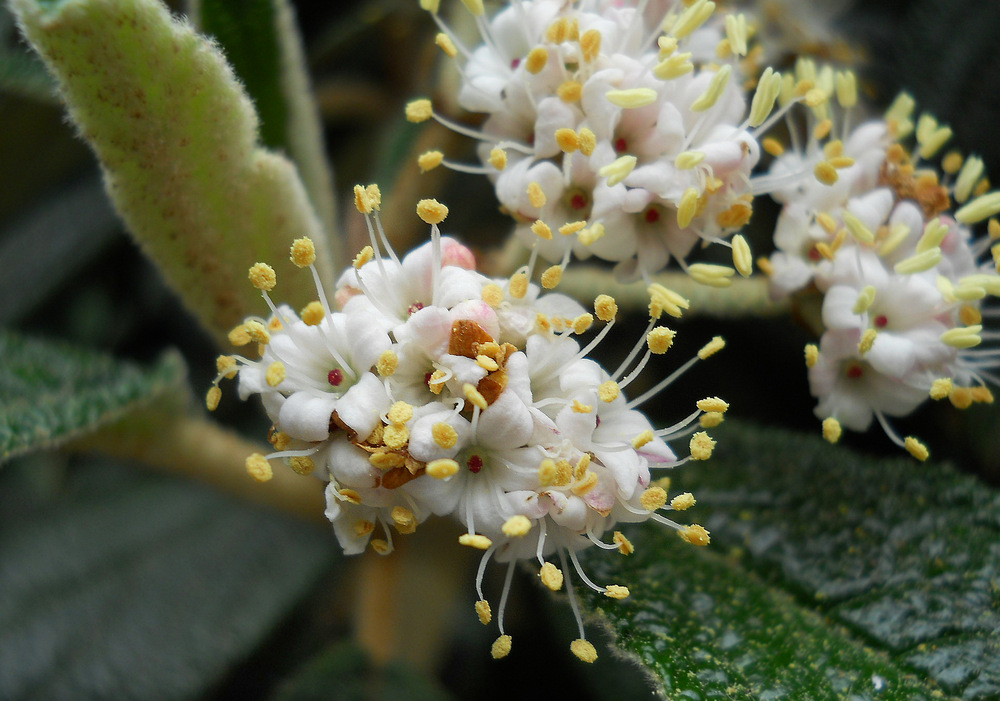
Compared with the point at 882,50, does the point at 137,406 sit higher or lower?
lower

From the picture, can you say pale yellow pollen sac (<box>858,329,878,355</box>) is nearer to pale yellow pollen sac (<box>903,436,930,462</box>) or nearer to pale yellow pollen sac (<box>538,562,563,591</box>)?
pale yellow pollen sac (<box>903,436,930,462</box>)

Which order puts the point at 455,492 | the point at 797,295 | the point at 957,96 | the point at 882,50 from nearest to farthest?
the point at 455,492 → the point at 797,295 → the point at 957,96 → the point at 882,50

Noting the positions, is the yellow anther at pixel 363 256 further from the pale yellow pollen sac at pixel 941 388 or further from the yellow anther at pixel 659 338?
the pale yellow pollen sac at pixel 941 388

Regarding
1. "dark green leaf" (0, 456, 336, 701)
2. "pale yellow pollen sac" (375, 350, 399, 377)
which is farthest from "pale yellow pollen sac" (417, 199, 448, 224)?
"dark green leaf" (0, 456, 336, 701)

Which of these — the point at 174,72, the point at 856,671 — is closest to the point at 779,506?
the point at 856,671

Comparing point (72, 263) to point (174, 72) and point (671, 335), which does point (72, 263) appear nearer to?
point (174, 72)

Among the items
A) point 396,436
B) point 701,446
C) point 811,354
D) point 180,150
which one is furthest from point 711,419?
point 180,150
